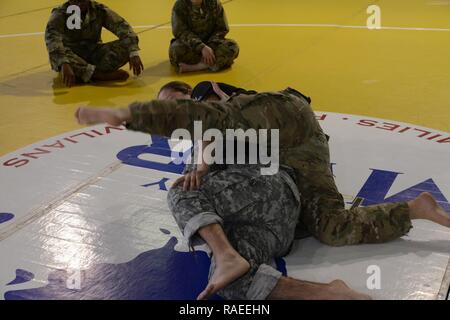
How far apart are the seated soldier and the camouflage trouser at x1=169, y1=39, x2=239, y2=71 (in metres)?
0.37

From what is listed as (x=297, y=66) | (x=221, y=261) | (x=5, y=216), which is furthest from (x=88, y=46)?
(x=221, y=261)

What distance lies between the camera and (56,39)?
15.8 feet

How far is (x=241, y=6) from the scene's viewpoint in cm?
795

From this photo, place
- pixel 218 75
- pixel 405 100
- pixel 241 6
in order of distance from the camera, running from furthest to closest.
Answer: pixel 241 6
pixel 218 75
pixel 405 100

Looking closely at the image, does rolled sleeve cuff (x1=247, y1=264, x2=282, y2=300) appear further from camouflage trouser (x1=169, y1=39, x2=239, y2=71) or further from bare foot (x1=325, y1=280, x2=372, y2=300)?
camouflage trouser (x1=169, y1=39, x2=239, y2=71)

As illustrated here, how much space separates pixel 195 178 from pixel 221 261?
44cm

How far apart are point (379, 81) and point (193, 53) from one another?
1597 mm

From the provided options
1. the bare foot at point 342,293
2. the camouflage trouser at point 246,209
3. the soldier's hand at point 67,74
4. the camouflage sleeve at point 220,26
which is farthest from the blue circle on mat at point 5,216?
the camouflage sleeve at point 220,26

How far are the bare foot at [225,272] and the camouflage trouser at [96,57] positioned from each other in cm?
318

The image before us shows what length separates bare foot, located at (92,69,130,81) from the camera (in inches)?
196

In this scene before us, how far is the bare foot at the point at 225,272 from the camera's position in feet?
6.51
